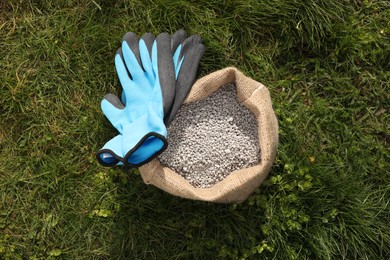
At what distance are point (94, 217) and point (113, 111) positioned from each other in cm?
55

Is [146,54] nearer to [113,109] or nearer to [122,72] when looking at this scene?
[122,72]

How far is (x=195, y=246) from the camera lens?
2080mm

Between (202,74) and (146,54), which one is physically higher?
(146,54)

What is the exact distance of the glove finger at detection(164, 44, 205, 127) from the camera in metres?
2.00

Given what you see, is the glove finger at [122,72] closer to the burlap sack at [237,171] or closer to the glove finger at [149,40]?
the glove finger at [149,40]

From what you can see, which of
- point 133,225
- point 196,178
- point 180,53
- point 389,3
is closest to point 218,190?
point 196,178

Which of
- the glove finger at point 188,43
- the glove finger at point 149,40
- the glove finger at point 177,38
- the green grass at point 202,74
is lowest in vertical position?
the green grass at point 202,74

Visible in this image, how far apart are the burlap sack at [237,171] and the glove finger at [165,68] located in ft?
0.37

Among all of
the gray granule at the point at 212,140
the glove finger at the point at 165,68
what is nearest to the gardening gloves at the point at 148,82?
the glove finger at the point at 165,68

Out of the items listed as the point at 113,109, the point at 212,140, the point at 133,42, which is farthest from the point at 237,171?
the point at 133,42

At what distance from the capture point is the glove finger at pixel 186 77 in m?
2.00

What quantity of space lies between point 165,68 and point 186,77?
112mm

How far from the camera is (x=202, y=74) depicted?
2.16 metres

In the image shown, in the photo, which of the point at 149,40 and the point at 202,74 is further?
the point at 202,74
